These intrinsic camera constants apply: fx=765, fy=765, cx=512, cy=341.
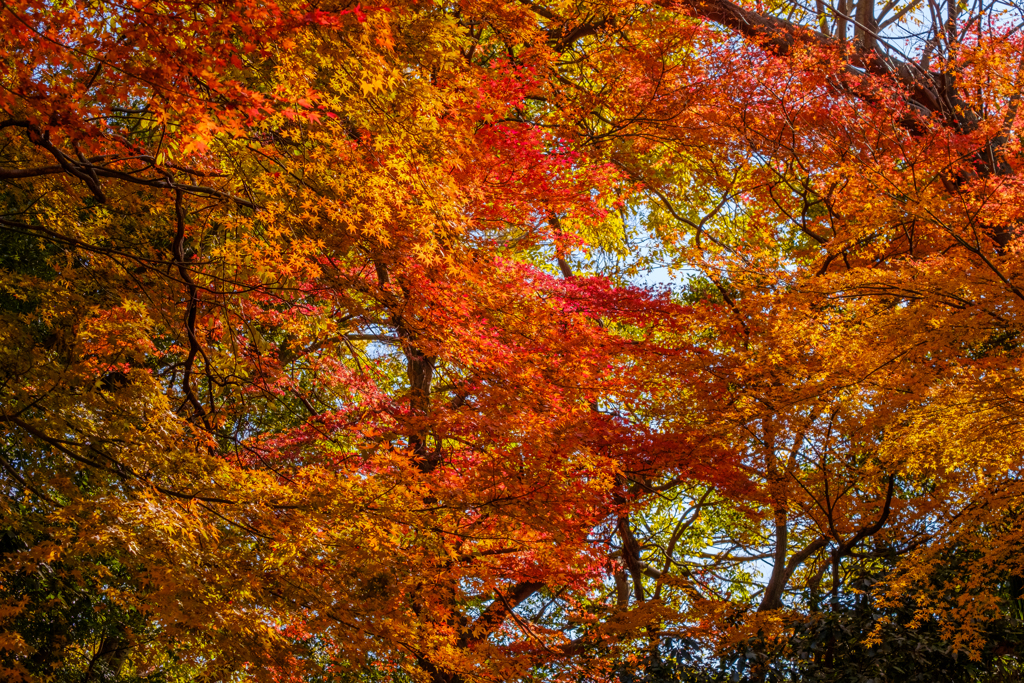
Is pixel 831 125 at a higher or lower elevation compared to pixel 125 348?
higher

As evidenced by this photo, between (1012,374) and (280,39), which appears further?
(1012,374)

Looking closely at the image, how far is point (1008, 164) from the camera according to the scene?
755 centimetres

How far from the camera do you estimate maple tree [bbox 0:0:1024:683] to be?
5043mm

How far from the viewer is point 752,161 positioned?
10.4 m

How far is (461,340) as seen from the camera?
257 inches

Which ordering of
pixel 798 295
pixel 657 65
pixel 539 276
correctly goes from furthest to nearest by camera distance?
pixel 657 65
pixel 539 276
pixel 798 295

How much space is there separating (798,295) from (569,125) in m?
4.74

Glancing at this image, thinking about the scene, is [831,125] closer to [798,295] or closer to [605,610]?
[798,295]

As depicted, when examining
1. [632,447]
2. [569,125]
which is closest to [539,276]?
[632,447]

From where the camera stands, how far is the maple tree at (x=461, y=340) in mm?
5043

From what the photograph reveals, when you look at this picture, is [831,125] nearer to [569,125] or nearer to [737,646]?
[569,125]

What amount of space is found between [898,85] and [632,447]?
491 cm

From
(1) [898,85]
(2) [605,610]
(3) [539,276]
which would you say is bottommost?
(2) [605,610]

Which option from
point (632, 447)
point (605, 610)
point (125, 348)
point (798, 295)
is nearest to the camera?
point (125, 348)
